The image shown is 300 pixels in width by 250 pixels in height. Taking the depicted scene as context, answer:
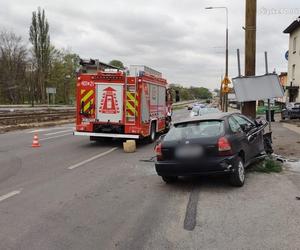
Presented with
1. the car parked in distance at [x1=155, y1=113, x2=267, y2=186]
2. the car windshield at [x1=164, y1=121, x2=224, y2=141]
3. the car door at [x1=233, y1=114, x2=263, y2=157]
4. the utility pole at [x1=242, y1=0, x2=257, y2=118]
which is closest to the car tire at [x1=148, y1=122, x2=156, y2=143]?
the utility pole at [x1=242, y1=0, x2=257, y2=118]

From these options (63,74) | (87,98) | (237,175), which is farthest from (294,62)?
(63,74)

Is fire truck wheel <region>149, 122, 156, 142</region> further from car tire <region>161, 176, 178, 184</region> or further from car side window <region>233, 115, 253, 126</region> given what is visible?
car tire <region>161, 176, 178, 184</region>

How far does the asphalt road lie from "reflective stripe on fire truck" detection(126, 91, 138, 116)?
15.1ft

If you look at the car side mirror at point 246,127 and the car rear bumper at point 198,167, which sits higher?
the car side mirror at point 246,127

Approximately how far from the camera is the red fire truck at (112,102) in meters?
15.6

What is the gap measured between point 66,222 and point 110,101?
986cm

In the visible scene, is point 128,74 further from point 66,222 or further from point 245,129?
point 66,222

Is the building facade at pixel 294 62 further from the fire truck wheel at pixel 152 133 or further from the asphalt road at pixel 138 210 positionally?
the asphalt road at pixel 138 210

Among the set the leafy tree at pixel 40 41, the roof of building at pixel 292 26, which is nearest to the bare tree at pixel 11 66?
the leafy tree at pixel 40 41

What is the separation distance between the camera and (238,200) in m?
7.36

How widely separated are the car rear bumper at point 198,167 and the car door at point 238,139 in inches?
14.9

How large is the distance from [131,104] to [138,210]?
903 centimetres

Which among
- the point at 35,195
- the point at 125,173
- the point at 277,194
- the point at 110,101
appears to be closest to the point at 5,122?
the point at 110,101

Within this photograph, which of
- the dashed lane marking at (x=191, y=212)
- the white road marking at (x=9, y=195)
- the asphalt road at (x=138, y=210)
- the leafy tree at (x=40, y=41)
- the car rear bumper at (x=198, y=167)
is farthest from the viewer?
the leafy tree at (x=40, y=41)
